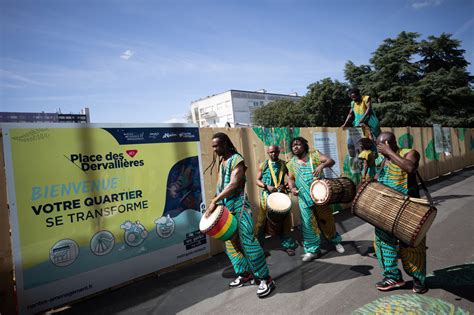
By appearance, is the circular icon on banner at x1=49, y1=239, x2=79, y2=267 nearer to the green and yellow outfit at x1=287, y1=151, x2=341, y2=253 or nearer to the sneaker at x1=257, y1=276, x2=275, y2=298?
the sneaker at x1=257, y1=276, x2=275, y2=298

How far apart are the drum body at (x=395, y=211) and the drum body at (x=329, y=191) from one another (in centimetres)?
70

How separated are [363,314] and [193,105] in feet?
300

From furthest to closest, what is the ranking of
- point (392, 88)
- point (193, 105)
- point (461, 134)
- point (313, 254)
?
point (193, 105) < point (392, 88) < point (461, 134) < point (313, 254)

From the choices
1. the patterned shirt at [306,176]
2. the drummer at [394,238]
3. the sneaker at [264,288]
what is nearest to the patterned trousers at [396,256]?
the drummer at [394,238]

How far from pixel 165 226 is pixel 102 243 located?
960 mm

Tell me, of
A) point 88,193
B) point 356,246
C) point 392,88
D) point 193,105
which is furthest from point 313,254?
point 193,105

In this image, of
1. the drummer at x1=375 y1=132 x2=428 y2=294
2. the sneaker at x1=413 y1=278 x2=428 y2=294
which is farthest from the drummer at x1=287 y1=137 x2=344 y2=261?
the sneaker at x1=413 y1=278 x2=428 y2=294

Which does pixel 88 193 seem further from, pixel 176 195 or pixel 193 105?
pixel 193 105

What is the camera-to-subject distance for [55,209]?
3721mm

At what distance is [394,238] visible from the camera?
10.4 ft

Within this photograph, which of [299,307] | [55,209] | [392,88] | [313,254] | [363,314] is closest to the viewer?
[363,314]

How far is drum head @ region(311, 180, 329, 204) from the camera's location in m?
3.97

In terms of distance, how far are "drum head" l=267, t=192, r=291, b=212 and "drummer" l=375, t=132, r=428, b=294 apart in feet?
4.66

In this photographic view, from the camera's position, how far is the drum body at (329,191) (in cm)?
397
